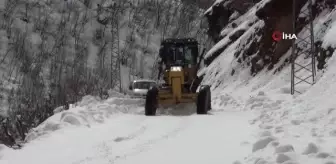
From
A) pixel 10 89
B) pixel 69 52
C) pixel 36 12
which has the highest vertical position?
pixel 36 12

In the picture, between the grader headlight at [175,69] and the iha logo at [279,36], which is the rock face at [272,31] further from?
the grader headlight at [175,69]

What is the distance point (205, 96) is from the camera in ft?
46.5

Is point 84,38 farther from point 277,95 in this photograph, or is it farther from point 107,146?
point 107,146

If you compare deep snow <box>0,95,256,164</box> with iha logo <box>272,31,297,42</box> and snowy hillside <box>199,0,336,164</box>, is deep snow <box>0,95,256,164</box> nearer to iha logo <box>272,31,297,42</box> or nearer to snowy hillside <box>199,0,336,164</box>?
snowy hillside <box>199,0,336,164</box>

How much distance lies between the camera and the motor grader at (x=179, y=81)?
14.3m

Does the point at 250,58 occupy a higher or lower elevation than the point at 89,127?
higher

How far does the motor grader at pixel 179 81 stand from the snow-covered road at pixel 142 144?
3123 mm

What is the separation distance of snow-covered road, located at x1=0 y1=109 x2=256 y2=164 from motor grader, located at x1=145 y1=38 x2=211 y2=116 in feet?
10.2

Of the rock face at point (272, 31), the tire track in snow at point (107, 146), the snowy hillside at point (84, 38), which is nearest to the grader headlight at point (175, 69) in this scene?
the tire track in snow at point (107, 146)

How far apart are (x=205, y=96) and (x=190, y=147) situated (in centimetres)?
661

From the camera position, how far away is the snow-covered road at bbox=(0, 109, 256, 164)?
6898 mm

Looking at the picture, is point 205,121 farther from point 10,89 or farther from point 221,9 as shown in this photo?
point 10,89

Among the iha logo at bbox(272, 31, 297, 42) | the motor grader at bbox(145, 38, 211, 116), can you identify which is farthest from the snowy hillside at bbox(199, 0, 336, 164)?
the motor grader at bbox(145, 38, 211, 116)

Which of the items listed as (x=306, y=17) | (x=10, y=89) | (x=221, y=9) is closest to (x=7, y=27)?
(x=10, y=89)
